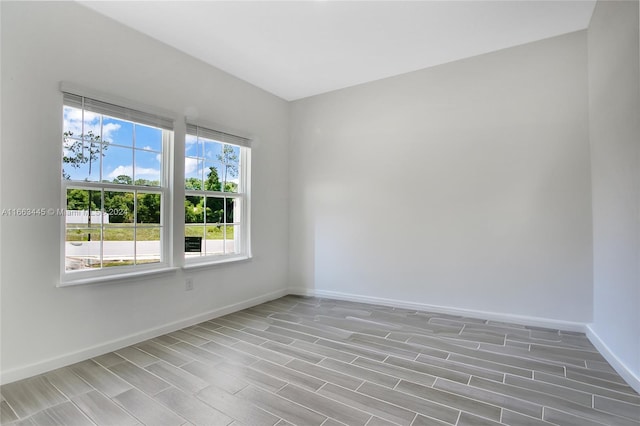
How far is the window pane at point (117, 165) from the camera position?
2748mm

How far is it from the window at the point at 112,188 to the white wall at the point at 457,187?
200cm

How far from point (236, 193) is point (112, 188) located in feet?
4.65

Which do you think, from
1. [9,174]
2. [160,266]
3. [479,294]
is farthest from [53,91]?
[479,294]

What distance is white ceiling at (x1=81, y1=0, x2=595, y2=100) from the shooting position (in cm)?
264

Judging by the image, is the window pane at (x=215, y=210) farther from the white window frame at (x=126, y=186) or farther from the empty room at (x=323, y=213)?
the white window frame at (x=126, y=186)

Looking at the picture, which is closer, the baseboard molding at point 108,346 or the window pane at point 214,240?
the baseboard molding at point 108,346

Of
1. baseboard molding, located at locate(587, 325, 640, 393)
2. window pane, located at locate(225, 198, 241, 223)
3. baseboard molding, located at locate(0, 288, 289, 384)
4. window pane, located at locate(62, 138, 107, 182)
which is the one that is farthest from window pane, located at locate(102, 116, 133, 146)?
baseboard molding, located at locate(587, 325, 640, 393)

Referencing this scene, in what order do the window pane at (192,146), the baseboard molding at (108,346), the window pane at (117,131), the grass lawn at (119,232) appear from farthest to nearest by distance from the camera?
1. the window pane at (192,146)
2. the window pane at (117,131)
3. the grass lawn at (119,232)
4. the baseboard molding at (108,346)

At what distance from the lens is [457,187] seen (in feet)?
11.7

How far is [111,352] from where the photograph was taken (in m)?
2.64

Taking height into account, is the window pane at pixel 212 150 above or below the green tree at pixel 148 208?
above

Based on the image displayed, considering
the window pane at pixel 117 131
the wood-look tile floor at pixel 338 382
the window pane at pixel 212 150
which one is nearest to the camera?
the wood-look tile floor at pixel 338 382

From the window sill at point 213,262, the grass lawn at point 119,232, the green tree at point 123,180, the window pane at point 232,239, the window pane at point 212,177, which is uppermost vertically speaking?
the window pane at point 212,177

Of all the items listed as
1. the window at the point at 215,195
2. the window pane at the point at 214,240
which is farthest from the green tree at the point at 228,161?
the window pane at the point at 214,240
